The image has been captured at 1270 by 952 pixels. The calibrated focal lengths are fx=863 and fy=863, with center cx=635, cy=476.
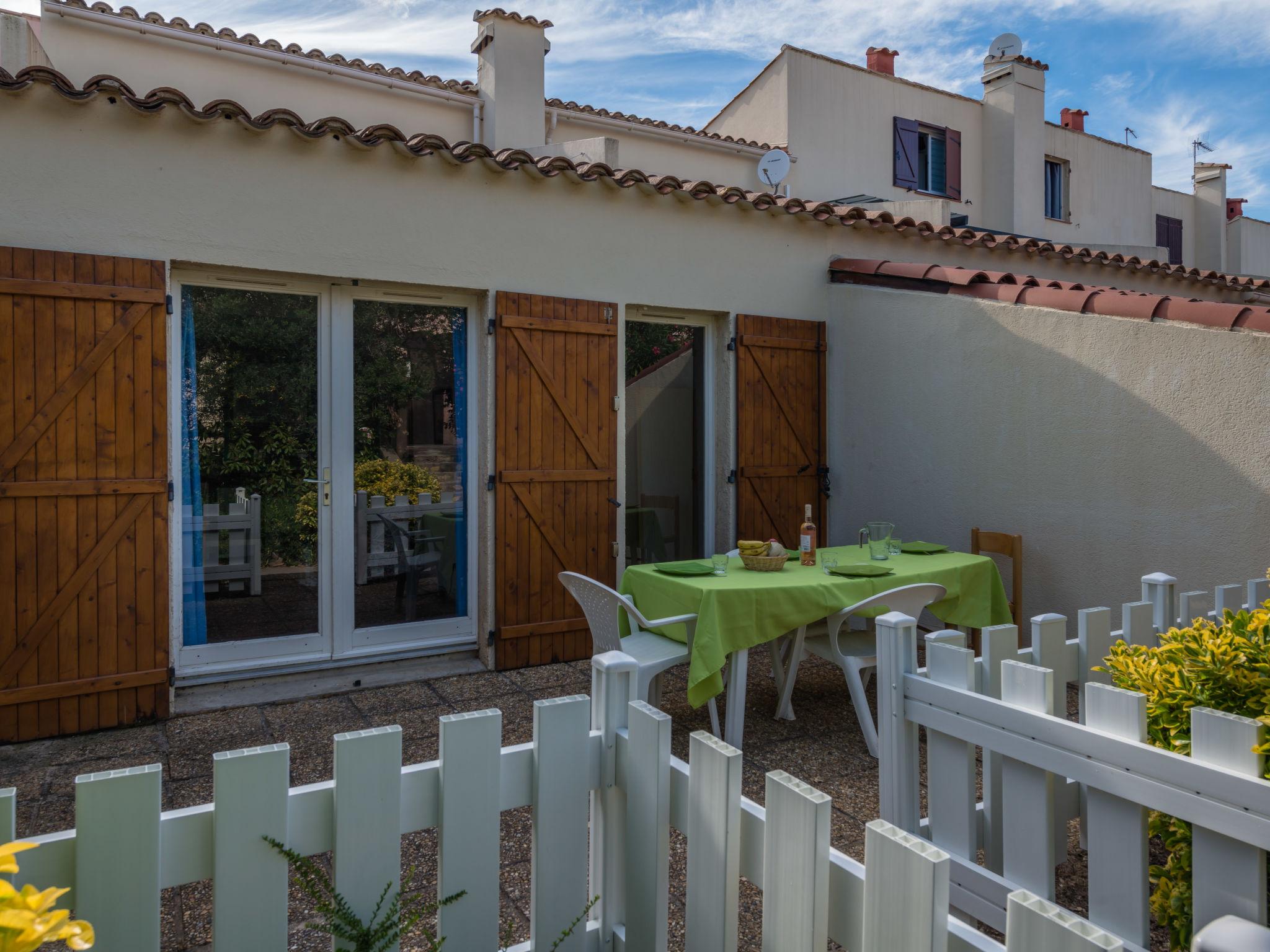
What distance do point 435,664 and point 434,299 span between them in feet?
7.34

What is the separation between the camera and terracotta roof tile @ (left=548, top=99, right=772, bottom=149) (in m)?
9.35

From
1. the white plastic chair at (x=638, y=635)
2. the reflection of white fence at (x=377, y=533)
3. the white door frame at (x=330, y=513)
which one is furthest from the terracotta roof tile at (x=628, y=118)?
the white plastic chair at (x=638, y=635)

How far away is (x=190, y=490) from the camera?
4.71m

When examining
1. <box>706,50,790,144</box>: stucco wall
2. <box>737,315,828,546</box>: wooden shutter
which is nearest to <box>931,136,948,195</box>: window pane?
<box>706,50,790,144</box>: stucco wall

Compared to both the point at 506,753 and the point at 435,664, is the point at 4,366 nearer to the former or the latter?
the point at 435,664

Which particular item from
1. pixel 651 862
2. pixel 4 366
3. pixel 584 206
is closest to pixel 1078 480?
pixel 584 206

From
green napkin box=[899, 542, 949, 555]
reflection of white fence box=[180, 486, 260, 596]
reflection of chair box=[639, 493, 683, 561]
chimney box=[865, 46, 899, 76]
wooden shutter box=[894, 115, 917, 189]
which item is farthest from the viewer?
chimney box=[865, 46, 899, 76]

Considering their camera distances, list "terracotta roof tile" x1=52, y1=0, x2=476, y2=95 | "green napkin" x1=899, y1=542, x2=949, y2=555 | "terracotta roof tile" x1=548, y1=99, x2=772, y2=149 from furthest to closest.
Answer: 1. "terracotta roof tile" x1=548, y1=99, x2=772, y2=149
2. "terracotta roof tile" x1=52, y1=0, x2=476, y2=95
3. "green napkin" x1=899, y1=542, x2=949, y2=555

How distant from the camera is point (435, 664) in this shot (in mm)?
5285

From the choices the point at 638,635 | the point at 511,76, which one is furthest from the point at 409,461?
the point at 511,76

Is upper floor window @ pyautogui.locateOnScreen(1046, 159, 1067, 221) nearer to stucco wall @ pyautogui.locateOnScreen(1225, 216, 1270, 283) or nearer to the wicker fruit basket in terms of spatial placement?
stucco wall @ pyautogui.locateOnScreen(1225, 216, 1270, 283)

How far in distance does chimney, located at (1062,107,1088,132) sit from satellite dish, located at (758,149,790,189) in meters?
9.24

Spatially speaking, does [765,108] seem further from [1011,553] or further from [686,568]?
[686,568]

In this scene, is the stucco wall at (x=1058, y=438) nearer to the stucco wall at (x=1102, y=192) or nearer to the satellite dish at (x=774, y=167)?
the satellite dish at (x=774, y=167)
